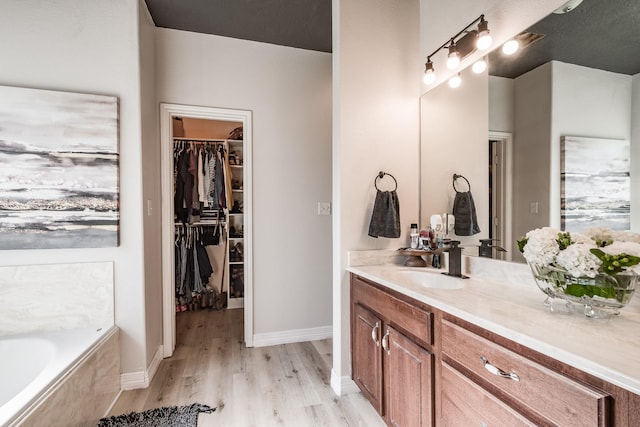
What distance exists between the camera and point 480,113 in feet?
5.59

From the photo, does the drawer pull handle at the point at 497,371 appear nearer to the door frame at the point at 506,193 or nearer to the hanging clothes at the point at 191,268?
the door frame at the point at 506,193

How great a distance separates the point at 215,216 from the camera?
12.3ft

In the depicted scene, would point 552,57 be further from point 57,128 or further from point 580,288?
point 57,128

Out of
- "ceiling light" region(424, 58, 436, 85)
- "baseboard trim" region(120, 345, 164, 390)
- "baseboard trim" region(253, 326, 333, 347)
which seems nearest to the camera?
"ceiling light" region(424, 58, 436, 85)

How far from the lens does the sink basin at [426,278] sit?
1.61m

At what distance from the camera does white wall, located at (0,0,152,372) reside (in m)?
1.91

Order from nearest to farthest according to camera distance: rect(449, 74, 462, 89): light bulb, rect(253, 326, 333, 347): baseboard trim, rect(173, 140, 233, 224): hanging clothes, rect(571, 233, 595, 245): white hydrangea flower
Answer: rect(571, 233, 595, 245): white hydrangea flower < rect(449, 74, 462, 89): light bulb < rect(253, 326, 333, 347): baseboard trim < rect(173, 140, 233, 224): hanging clothes

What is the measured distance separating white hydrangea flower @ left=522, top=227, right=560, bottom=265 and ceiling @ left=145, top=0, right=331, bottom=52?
6.98 feet

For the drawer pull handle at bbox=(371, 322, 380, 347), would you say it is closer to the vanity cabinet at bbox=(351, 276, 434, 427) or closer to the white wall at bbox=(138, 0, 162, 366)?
the vanity cabinet at bbox=(351, 276, 434, 427)

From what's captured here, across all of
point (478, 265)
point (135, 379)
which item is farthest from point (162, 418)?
point (478, 265)

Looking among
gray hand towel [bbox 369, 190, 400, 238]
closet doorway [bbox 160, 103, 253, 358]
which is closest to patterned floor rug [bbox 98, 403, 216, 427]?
closet doorway [bbox 160, 103, 253, 358]

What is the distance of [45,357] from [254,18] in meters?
2.67

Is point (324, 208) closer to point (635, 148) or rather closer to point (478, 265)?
point (478, 265)

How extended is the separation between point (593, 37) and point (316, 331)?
8.99 feet
